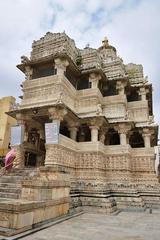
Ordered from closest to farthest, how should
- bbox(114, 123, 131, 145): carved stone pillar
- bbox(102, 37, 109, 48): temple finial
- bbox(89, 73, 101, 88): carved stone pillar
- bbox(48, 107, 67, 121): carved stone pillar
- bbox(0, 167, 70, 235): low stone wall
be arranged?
bbox(0, 167, 70, 235): low stone wall → bbox(48, 107, 67, 121): carved stone pillar → bbox(114, 123, 131, 145): carved stone pillar → bbox(89, 73, 101, 88): carved stone pillar → bbox(102, 37, 109, 48): temple finial

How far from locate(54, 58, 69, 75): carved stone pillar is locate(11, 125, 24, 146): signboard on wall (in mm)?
4723

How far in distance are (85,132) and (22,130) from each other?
5.41 m

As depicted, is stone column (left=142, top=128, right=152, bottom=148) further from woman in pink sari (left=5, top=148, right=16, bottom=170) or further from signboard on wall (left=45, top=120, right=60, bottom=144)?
woman in pink sari (left=5, top=148, right=16, bottom=170)

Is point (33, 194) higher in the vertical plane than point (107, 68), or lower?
lower

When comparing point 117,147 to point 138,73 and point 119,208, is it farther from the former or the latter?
point 138,73

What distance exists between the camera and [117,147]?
16.1 meters

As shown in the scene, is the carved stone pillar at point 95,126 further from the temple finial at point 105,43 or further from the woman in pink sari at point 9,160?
the temple finial at point 105,43

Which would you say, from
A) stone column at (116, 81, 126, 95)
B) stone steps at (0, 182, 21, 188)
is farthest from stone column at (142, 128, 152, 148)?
stone steps at (0, 182, 21, 188)

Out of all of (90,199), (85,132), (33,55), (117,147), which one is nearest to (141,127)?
(117,147)

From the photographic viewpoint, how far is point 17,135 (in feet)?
47.4

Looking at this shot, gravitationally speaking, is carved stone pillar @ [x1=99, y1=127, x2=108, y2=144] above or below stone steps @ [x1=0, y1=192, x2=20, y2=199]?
above

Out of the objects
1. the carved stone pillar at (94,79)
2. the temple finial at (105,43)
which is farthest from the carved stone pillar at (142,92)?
the temple finial at (105,43)

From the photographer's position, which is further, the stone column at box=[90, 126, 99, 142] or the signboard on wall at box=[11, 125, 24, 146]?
the stone column at box=[90, 126, 99, 142]

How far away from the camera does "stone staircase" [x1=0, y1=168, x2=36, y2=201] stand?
9469mm
